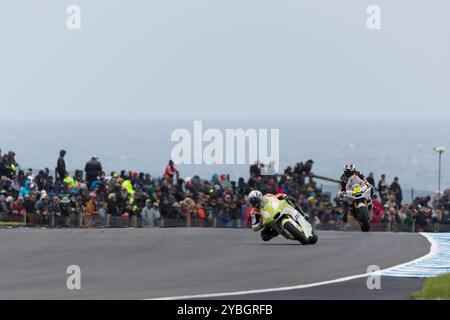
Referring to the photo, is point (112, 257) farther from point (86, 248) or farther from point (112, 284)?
point (112, 284)

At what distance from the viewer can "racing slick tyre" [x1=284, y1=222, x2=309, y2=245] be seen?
74.5ft

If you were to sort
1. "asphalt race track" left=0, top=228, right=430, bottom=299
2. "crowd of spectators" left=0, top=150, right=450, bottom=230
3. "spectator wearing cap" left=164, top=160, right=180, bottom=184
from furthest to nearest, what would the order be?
"spectator wearing cap" left=164, top=160, right=180, bottom=184, "crowd of spectators" left=0, top=150, right=450, bottom=230, "asphalt race track" left=0, top=228, right=430, bottom=299

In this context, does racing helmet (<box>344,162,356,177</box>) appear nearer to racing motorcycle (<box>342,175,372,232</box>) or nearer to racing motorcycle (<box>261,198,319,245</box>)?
racing motorcycle (<box>342,175,372,232</box>)

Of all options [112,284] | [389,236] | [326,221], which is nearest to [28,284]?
[112,284]

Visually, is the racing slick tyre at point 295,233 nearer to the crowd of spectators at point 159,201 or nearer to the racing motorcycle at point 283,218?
the racing motorcycle at point 283,218

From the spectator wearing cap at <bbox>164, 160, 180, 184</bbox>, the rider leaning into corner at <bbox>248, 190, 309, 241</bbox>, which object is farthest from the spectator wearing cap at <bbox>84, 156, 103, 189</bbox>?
the rider leaning into corner at <bbox>248, 190, 309, 241</bbox>

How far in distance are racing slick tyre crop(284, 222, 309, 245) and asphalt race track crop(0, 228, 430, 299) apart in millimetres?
265

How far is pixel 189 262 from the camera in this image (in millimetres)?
21094

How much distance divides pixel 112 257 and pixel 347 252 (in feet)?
14.1

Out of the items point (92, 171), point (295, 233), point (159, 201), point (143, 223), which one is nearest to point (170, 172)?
point (92, 171)

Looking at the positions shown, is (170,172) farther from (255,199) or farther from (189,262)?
(189,262)

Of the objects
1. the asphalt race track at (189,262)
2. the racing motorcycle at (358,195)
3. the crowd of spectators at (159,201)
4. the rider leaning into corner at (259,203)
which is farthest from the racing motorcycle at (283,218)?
the crowd of spectators at (159,201)
